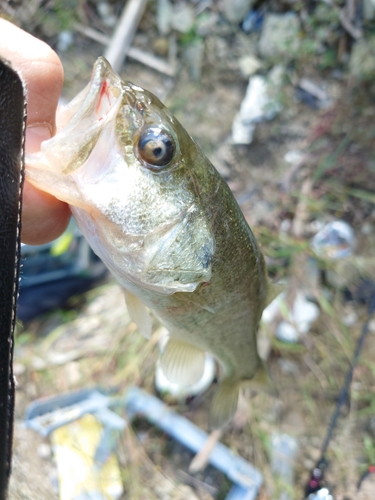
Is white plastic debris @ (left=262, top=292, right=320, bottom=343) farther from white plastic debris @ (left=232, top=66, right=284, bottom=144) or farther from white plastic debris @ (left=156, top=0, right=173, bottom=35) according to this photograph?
white plastic debris @ (left=156, top=0, right=173, bottom=35)

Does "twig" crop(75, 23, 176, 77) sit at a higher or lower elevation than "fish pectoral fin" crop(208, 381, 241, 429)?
higher

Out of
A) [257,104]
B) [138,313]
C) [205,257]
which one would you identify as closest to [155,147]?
[205,257]

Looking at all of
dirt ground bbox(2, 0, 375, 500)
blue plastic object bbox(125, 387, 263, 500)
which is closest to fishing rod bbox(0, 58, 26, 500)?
dirt ground bbox(2, 0, 375, 500)

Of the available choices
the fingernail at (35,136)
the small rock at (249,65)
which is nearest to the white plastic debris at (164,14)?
the small rock at (249,65)

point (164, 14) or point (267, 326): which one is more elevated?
point (164, 14)

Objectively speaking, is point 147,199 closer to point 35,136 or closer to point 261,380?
point 35,136
